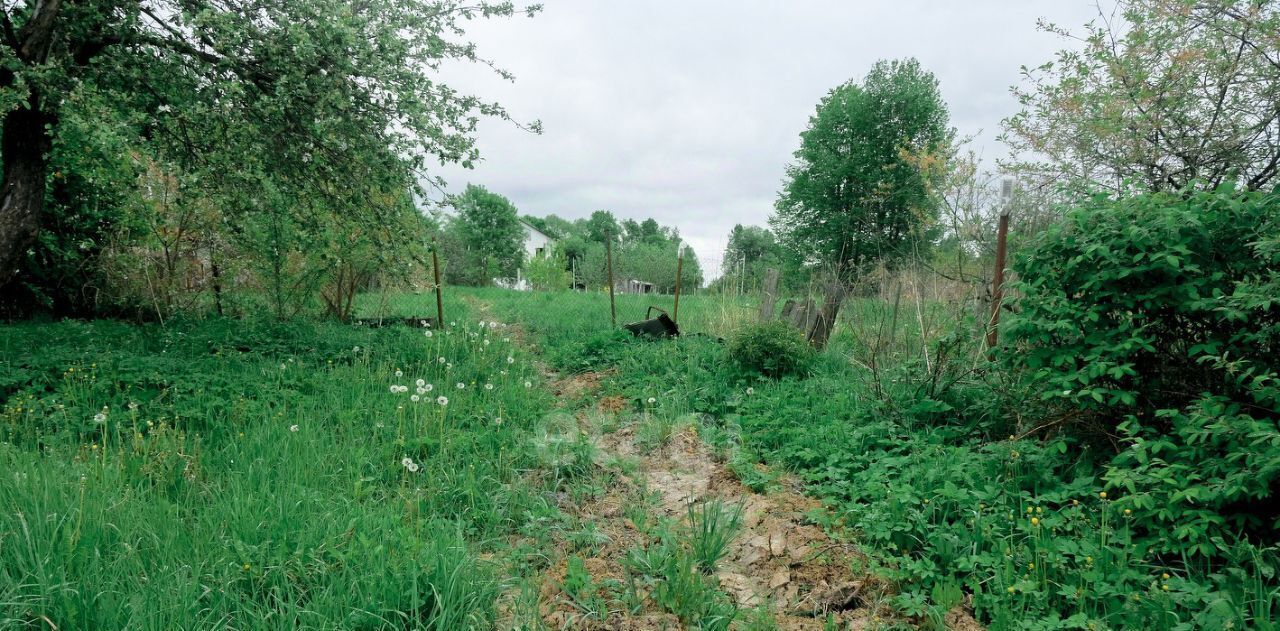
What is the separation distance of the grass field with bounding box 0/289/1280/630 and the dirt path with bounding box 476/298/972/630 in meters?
0.07

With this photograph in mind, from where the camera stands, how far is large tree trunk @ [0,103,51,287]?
5.46 meters

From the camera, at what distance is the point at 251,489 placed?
9.77 ft

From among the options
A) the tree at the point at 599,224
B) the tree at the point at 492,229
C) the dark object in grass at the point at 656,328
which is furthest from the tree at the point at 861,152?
the tree at the point at 599,224

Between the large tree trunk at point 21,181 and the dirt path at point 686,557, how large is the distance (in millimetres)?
5561

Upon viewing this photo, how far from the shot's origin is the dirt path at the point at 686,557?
2445mm

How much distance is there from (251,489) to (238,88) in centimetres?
369

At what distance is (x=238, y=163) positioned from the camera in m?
5.90

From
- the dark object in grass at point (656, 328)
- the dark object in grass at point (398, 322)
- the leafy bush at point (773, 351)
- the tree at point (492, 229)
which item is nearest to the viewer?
the leafy bush at point (773, 351)

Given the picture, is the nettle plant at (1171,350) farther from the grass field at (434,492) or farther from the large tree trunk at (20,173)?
the large tree trunk at (20,173)

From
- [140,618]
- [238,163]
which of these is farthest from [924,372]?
[238,163]

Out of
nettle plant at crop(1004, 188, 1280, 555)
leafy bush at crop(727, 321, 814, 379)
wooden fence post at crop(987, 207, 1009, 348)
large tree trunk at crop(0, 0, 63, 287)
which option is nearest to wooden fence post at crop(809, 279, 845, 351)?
leafy bush at crop(727, 321, 814, 379)

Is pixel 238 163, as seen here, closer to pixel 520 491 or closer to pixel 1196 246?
pixel 520 491

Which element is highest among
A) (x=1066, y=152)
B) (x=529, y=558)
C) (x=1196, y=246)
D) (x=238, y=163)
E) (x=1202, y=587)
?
(x=1066, y=152)

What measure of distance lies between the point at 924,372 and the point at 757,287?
529cm
